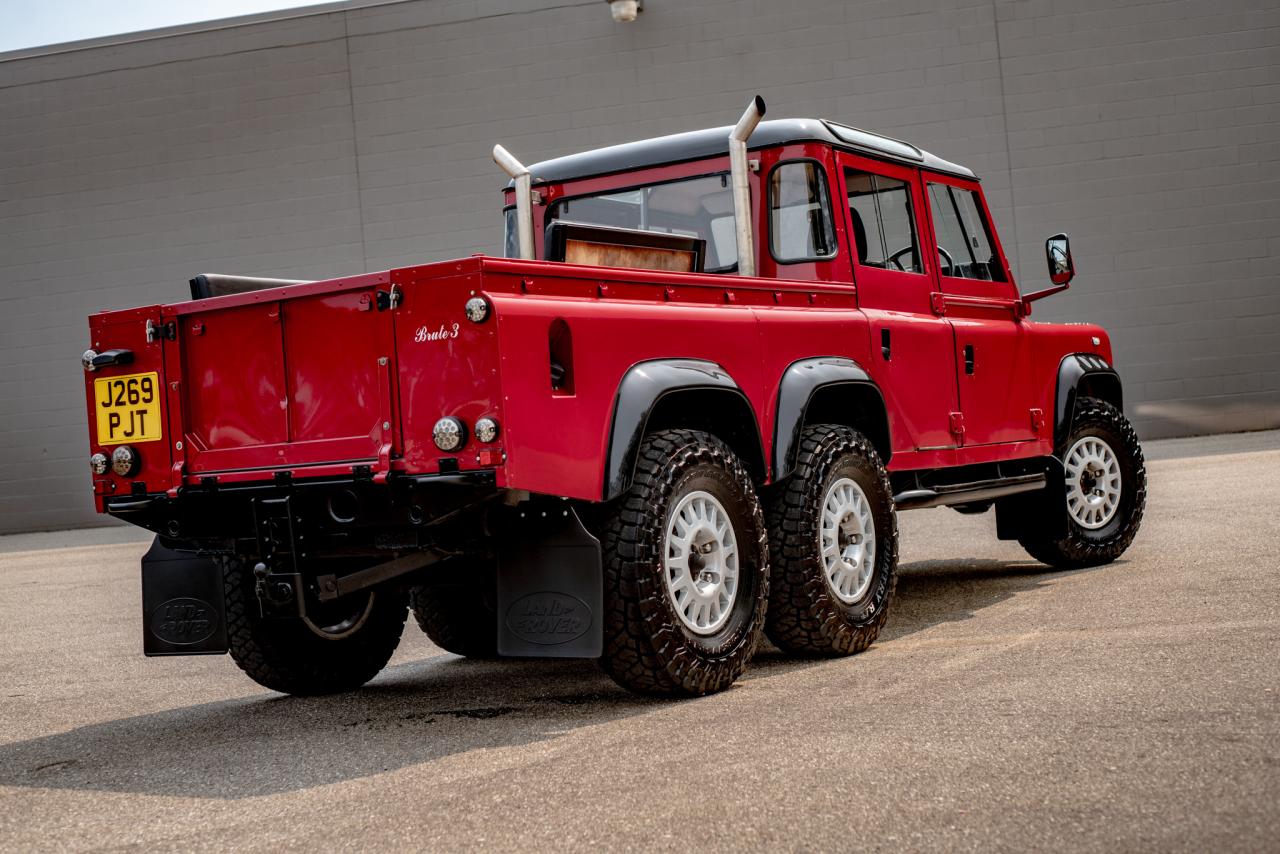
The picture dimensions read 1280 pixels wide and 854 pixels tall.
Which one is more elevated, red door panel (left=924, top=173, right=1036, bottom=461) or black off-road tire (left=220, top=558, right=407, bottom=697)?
red door panel (left=924, top=173, right=1036, bottom=461)

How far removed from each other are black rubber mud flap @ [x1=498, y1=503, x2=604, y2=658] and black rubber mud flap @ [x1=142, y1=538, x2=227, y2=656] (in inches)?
52.3

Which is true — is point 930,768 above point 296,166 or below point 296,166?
below

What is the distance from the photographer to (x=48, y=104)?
21.8 meters

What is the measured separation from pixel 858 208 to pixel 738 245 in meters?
0.72

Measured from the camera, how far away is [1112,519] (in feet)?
28.3

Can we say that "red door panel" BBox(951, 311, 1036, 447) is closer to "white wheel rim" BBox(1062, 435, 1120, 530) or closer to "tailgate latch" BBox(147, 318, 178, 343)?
"white wheel rim" BBox(1062, 435, 1120, 530)

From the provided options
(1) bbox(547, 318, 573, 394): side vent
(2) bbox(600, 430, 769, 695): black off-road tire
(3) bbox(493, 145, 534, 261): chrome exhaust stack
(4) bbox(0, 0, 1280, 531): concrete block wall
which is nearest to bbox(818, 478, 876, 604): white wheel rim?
(2) bbox(600, 430, 769, 695): black off-road tire

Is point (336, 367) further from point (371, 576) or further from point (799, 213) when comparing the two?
point (799, 213)

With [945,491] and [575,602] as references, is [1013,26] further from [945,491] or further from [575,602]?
[575,602]

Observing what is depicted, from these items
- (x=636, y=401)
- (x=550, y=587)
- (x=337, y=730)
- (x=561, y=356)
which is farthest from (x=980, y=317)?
(x=337, y=730)

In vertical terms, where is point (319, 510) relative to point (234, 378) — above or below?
below

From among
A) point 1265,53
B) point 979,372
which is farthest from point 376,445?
point 1265,53

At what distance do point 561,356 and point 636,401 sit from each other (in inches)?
13.2

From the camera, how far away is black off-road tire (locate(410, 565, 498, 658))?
22.7ft
